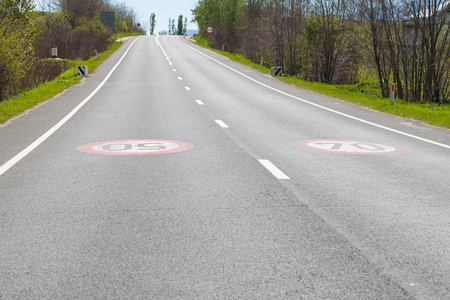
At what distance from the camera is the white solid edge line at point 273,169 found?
712cm

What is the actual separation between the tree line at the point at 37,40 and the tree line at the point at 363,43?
13974 millimetres

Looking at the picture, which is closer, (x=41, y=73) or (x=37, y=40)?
(x=41, y=73)

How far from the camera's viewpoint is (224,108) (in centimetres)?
1638

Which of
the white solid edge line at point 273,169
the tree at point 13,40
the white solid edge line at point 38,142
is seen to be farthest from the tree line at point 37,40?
the white solid edge line at point 273,169

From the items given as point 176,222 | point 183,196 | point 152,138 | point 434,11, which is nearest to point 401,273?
point 176,222

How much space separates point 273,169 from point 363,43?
16.6 meters

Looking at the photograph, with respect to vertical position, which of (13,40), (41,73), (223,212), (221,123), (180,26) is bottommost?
(41,73)

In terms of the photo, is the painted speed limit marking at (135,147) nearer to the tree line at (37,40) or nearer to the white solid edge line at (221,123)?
the white solid edge line at (221,123)

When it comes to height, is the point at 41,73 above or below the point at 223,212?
below

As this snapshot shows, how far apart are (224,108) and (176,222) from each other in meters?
11.5

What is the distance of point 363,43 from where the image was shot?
22.7m

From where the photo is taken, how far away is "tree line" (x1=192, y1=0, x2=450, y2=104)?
61.7ft

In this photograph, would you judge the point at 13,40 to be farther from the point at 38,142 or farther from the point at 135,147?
the point at 135,147

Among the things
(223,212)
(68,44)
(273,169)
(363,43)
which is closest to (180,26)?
(68,44)
